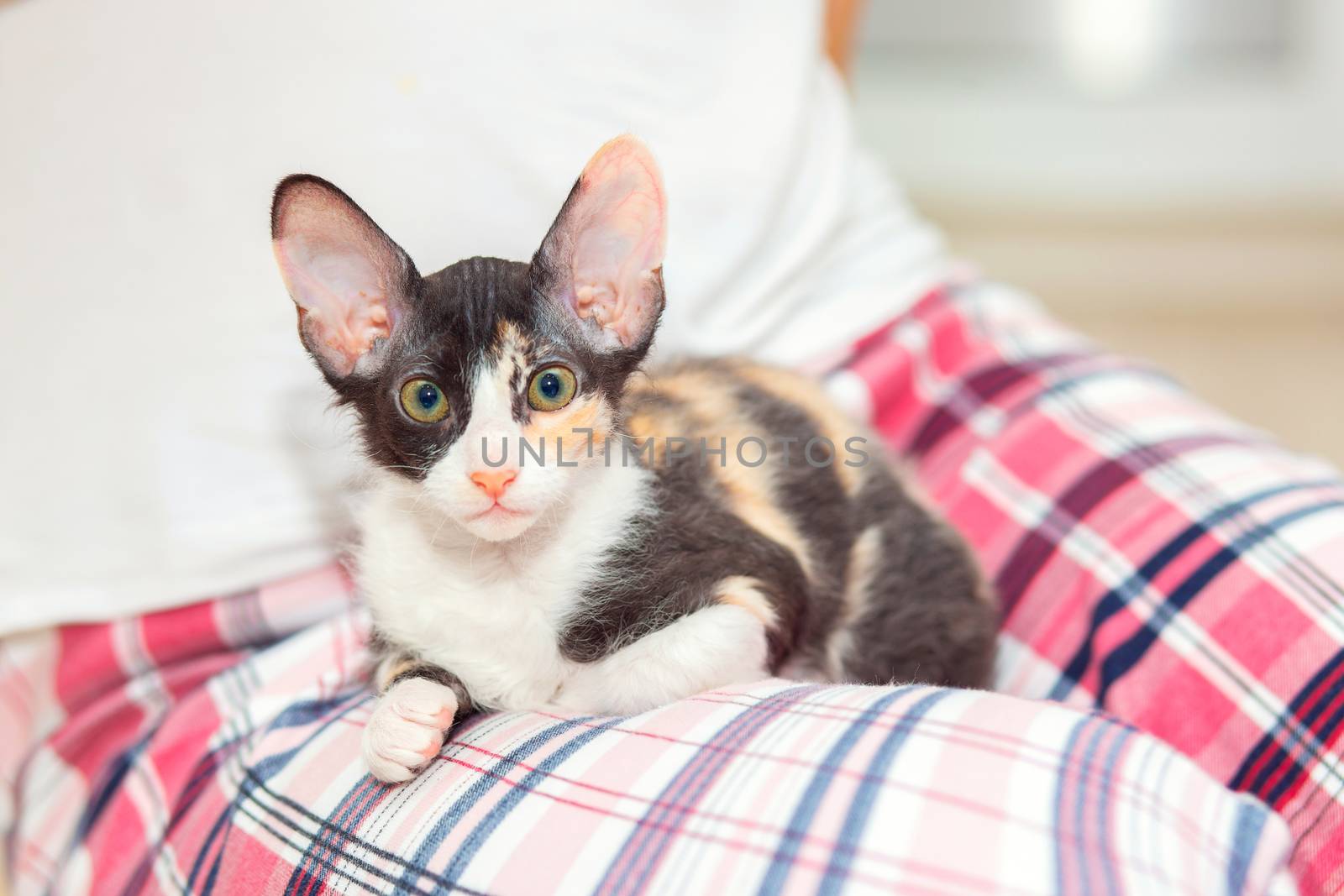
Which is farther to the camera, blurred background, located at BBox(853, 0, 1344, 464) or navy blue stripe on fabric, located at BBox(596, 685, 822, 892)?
blurred background, located at BBox(853, 0, 1344, 464)

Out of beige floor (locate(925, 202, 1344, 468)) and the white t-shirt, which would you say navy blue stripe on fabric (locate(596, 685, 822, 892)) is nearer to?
the white t-shirt

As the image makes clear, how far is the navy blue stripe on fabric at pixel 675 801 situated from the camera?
669 mm

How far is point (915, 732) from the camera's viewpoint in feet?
2.31

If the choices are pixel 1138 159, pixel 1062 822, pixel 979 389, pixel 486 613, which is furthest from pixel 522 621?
pixel 1138 159

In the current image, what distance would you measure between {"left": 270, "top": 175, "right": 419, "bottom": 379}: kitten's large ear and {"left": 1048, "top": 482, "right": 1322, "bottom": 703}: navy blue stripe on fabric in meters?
0.70

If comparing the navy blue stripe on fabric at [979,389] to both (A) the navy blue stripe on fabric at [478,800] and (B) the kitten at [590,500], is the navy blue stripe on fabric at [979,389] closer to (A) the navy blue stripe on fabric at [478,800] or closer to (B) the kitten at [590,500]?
(B) the kitten at [590,500]

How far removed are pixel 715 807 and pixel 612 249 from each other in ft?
1.12

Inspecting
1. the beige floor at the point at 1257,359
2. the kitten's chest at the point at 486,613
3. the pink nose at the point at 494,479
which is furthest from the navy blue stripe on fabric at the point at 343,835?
the beige floor at the point at 1257,359

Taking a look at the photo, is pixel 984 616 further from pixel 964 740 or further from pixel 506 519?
pixel 506 519

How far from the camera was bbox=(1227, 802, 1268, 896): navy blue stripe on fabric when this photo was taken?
660mm

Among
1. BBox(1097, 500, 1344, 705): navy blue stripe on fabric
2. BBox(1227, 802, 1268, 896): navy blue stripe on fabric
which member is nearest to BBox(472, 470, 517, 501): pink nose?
BBox(1227, 802, 1268, 896): navy blue stripe on fabric

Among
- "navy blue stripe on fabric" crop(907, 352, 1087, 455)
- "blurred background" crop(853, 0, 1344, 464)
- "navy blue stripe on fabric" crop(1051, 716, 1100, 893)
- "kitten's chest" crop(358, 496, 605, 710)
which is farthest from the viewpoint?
"blurred background" crop(853, 0, 1344, 464)

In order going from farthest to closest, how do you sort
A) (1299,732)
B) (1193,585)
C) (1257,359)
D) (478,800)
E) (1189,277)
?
(1189,277) < (1257,359) < (1193,585) < (1299,732) < (478,800)

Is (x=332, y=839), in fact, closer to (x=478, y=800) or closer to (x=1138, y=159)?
(x=478, y=800)
